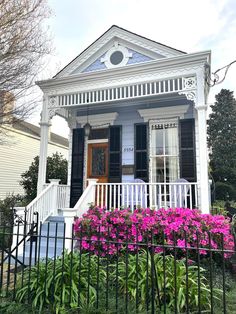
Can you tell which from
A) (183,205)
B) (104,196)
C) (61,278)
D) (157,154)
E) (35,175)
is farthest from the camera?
(35,175)

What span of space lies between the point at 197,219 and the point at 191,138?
9.98ft

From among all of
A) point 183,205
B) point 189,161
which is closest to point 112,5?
point 189,161

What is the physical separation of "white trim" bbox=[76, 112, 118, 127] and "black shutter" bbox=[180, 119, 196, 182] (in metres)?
2.41

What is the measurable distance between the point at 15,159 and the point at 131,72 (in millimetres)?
11519


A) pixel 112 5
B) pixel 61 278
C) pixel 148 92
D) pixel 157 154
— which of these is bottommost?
pixel 61 278

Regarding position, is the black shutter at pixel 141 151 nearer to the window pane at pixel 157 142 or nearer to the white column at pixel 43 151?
the window pane at pixel 157 142

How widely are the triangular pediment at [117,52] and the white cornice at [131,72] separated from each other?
50 cm

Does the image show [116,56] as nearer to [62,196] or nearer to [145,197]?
[145,197]

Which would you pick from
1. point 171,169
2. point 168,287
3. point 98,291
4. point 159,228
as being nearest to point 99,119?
point 171,169

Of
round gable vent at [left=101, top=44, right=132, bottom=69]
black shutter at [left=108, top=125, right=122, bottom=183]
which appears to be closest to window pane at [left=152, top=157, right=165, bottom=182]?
black shutter at [left=108, top=125, right=122, bottom=183]

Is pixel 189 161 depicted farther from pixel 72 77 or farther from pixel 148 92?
pixel 72 77

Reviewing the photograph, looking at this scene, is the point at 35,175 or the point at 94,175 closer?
the point at 94,175

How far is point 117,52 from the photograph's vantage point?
8.33 meters

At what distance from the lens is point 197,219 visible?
17.8 ft
